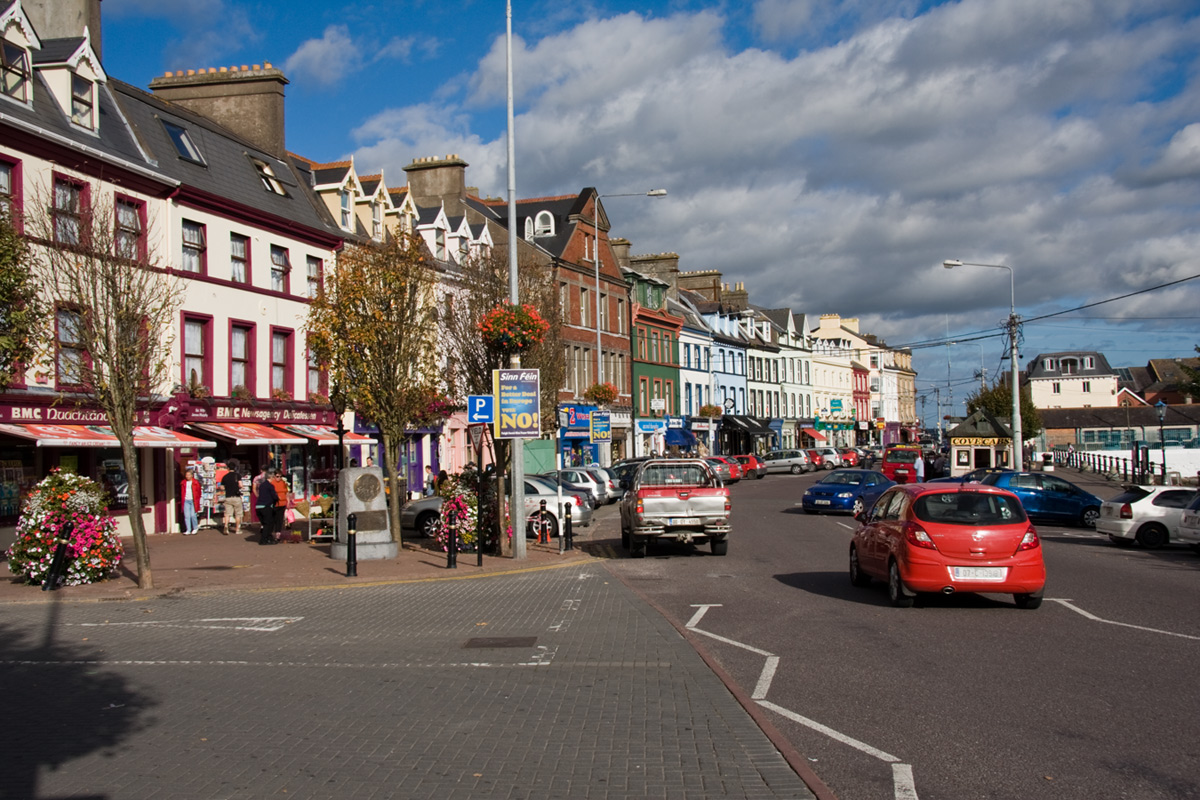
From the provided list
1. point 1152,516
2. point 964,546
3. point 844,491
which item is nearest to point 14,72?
point 964,546

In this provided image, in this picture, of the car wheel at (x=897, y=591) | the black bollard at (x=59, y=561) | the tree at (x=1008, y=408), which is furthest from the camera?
the tree at (x=1008, y=408)

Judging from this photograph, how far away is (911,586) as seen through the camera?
1198cm

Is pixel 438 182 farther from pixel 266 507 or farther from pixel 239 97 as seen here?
pixel 266 507

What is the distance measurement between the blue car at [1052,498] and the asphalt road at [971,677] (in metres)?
10.7

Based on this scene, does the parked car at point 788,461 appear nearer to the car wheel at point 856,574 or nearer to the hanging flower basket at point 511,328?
the hanging flower basket at point 511,328

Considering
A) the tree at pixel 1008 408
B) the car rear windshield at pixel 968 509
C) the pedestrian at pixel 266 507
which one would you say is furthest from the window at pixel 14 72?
the tree at pixel 1008 408

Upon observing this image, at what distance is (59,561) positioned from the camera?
1494 cm

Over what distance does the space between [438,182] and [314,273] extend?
17.1 metres

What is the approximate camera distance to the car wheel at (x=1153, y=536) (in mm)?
21406

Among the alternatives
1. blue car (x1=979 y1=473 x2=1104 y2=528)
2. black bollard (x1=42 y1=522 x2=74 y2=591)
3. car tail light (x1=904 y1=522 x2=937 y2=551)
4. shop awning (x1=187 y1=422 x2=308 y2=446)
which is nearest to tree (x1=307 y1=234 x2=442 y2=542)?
black bollard (x1=42 y1=522 x2=74 y2=591)

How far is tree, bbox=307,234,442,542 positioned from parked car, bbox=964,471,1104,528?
15.9 metres

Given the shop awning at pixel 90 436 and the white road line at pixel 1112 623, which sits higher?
the shop awning at pixel 90 436

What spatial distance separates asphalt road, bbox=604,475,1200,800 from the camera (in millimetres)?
6023

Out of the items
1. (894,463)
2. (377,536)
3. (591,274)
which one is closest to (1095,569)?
(377,536)
